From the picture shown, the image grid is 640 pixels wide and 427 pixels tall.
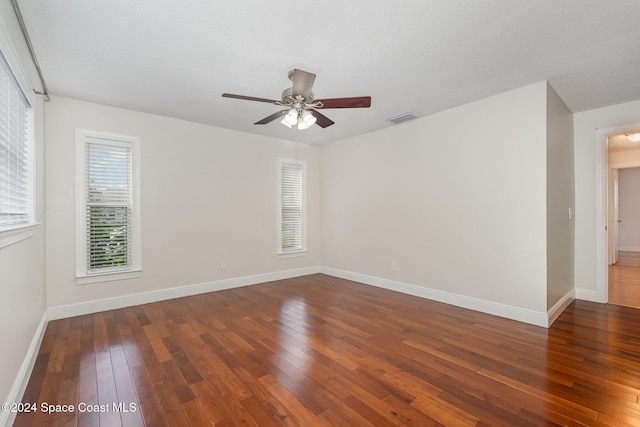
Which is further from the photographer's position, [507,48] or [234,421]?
[507,48]

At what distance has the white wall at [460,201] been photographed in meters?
3.15

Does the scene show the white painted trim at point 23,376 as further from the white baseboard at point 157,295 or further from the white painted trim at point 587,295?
the white painted trim at point 587,295

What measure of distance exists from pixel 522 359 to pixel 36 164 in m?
4.80

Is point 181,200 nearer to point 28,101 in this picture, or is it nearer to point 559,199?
point 28,101

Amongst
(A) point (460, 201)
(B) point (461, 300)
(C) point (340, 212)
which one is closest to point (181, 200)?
(C) point (340, 212)

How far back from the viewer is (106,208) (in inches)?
145

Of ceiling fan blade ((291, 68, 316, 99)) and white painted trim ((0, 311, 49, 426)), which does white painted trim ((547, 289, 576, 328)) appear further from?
white painted trim ((0, 311, 49, 426))

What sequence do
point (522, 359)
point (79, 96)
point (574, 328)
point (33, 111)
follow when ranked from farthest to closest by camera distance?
1. point (79, 96)
2. point (574, 328)
3. point (33, 111)
4. point (522, 359)

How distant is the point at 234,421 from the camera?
1688 millimetres

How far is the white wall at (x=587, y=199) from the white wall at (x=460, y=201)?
1.53 metres

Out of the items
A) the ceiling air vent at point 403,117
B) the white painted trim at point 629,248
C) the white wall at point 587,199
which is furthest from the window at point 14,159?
the white painted trim at point 629,248

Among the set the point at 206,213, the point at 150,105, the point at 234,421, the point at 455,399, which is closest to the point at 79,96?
the point at 150,105

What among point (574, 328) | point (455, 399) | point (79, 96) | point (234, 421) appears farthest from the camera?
point (79, 96)

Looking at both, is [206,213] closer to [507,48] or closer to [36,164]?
[36,164]
